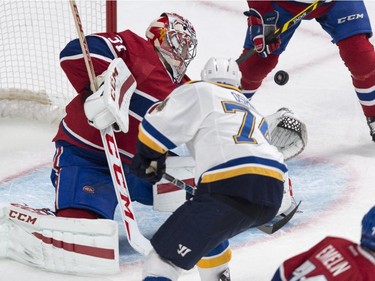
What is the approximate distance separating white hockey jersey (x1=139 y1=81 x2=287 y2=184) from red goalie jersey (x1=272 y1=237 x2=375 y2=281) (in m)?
0.48

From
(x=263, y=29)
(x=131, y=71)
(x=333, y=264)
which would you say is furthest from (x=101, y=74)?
(x=333, y=264)

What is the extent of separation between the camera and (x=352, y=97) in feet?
16.3

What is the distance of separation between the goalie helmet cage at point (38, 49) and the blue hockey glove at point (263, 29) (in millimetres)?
594

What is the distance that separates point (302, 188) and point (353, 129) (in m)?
0.67

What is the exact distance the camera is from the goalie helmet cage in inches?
180

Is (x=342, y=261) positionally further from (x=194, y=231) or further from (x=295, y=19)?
(x=295, y=19)

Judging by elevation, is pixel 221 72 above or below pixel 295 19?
above

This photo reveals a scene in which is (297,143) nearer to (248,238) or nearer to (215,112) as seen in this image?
(248,238)

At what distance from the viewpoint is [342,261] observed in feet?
7.85

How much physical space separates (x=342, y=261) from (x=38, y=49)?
294 cm

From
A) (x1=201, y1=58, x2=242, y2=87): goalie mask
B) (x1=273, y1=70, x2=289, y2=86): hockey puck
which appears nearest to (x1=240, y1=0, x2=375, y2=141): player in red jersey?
(x1=273, y1=70, x2=289, y2=86): hockey puck

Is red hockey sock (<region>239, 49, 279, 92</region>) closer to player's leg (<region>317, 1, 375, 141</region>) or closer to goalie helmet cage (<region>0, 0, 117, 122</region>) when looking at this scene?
player's leg (<region>317, 1, 375, 141</region>)

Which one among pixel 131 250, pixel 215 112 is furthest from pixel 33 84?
pixel 215 112

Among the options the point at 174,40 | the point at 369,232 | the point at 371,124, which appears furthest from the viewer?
the point at 371,124
